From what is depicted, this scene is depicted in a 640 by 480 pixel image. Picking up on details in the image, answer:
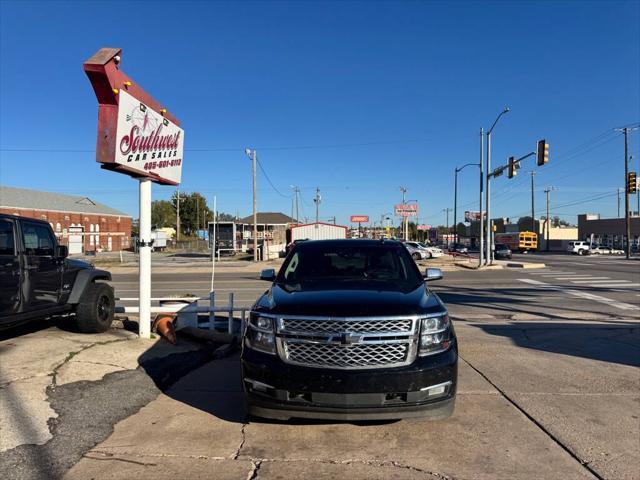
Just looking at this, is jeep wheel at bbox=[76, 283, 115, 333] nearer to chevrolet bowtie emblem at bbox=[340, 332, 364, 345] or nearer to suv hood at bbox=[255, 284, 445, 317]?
suv hood at bbox=[255, 284, 445, 317]

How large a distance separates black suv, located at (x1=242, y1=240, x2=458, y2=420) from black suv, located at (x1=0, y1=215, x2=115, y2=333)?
3641 millimetres

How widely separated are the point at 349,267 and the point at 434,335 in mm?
1707

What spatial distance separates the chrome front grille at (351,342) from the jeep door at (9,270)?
398 centimetres

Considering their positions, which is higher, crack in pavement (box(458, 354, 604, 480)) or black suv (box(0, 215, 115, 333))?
black suv (box(0, 215, 115, 333))

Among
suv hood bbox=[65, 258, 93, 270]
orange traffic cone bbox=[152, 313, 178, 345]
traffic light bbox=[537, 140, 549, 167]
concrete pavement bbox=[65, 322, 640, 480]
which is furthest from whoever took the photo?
traffic light bbox=[537, 140, 549, 167]

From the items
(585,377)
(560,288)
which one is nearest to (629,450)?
(585,377)

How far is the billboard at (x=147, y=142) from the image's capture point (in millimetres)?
6770

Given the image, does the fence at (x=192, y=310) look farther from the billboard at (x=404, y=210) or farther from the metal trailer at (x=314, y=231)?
the billboard at (x=404, y=210)

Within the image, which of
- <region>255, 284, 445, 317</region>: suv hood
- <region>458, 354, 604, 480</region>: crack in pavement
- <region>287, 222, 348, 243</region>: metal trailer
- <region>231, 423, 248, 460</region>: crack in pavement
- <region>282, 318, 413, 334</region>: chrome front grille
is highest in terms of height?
<region>287, 222, 348, 243</region>: metal trailer

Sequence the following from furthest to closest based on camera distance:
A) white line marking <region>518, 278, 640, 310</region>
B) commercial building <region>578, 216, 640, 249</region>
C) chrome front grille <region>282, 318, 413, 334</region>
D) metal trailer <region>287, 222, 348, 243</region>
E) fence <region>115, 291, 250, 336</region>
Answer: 1. commercial building <region>578, 216, 640, 249</region>
2. metal trailer <region>287, 222, 348, 243</region>
3. white line marking <region>518, 278, 640, 310</region>
4. fence <region>115, 291, 250, 336</region>
5. chrome front grille <region>282, 318, 413, 334</region>

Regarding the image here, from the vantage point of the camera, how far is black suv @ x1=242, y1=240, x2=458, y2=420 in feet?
12.6

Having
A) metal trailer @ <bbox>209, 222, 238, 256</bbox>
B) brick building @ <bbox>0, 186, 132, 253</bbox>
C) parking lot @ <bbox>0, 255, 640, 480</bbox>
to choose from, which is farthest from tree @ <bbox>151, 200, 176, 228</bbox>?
parking lot @ <bbox>0, 255, 640, 480</bbox>

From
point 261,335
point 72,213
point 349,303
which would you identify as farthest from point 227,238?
point 349,303

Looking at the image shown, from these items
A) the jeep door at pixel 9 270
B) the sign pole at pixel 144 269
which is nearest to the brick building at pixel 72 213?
the sign pole at pixel 144 269
